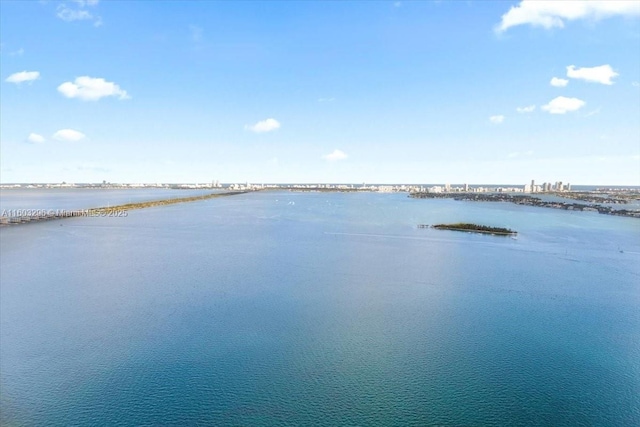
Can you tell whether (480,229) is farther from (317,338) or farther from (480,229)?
(317,338)

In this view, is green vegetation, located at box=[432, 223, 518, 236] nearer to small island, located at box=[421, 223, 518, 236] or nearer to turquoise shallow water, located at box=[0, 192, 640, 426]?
small island, located at box=[421, 223, 518, 236]

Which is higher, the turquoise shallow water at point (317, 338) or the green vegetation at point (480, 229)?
the green vegetation at point (480, 229)

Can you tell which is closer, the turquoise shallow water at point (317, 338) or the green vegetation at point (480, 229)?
the turquoise shallow water at point (317, 338)

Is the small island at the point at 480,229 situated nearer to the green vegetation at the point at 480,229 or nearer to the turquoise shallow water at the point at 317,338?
the green vegetation at the point at 480,229

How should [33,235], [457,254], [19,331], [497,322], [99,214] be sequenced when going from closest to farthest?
1. [19,331]
2. [497,322]
3. [457,254]
4. [33,235]
5. [99,214]

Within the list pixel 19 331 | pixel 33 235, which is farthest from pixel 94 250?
pixel 19 331

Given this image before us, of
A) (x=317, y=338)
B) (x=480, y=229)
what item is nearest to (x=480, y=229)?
(x=480, y=229)

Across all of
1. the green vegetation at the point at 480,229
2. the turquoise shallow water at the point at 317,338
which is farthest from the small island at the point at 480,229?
the turquoise shallow water at the point at 317,338

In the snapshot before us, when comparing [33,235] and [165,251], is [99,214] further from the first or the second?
[165,251]

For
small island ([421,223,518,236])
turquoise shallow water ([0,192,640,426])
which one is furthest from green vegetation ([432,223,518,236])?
turquoise shallow water ([0,192,640,426])
